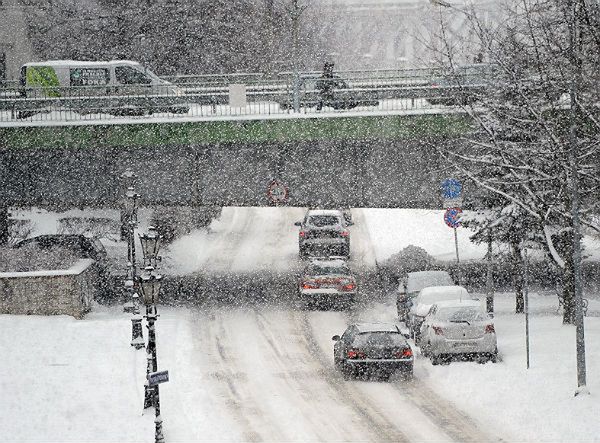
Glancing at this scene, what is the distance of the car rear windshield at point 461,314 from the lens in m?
22.0

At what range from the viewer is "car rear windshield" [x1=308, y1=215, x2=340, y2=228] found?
40750 mm

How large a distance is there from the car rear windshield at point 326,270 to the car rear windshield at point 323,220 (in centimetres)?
930

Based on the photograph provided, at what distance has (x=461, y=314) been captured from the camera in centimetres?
2205

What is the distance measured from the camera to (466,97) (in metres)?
23.8

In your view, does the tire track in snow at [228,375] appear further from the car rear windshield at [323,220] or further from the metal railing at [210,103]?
the car rear windshield at [323,220]

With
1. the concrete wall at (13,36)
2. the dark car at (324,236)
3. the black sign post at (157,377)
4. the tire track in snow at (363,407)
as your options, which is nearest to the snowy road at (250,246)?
the dark car at (324,236)

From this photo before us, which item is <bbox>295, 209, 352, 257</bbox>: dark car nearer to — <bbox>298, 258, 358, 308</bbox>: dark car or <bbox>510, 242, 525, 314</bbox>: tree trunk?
<bbox>298, 258, 358, 308</bbox>: dark car

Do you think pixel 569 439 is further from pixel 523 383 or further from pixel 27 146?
pixel 27 146

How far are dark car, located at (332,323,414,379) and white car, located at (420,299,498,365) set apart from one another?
3.16ft

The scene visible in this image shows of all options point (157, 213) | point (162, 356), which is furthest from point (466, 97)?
point (157, 213)

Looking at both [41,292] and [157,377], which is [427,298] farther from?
[41,292]

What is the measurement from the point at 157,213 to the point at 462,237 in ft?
48.6

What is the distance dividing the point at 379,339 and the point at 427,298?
182 inches

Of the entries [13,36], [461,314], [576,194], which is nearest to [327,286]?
[461,314]
